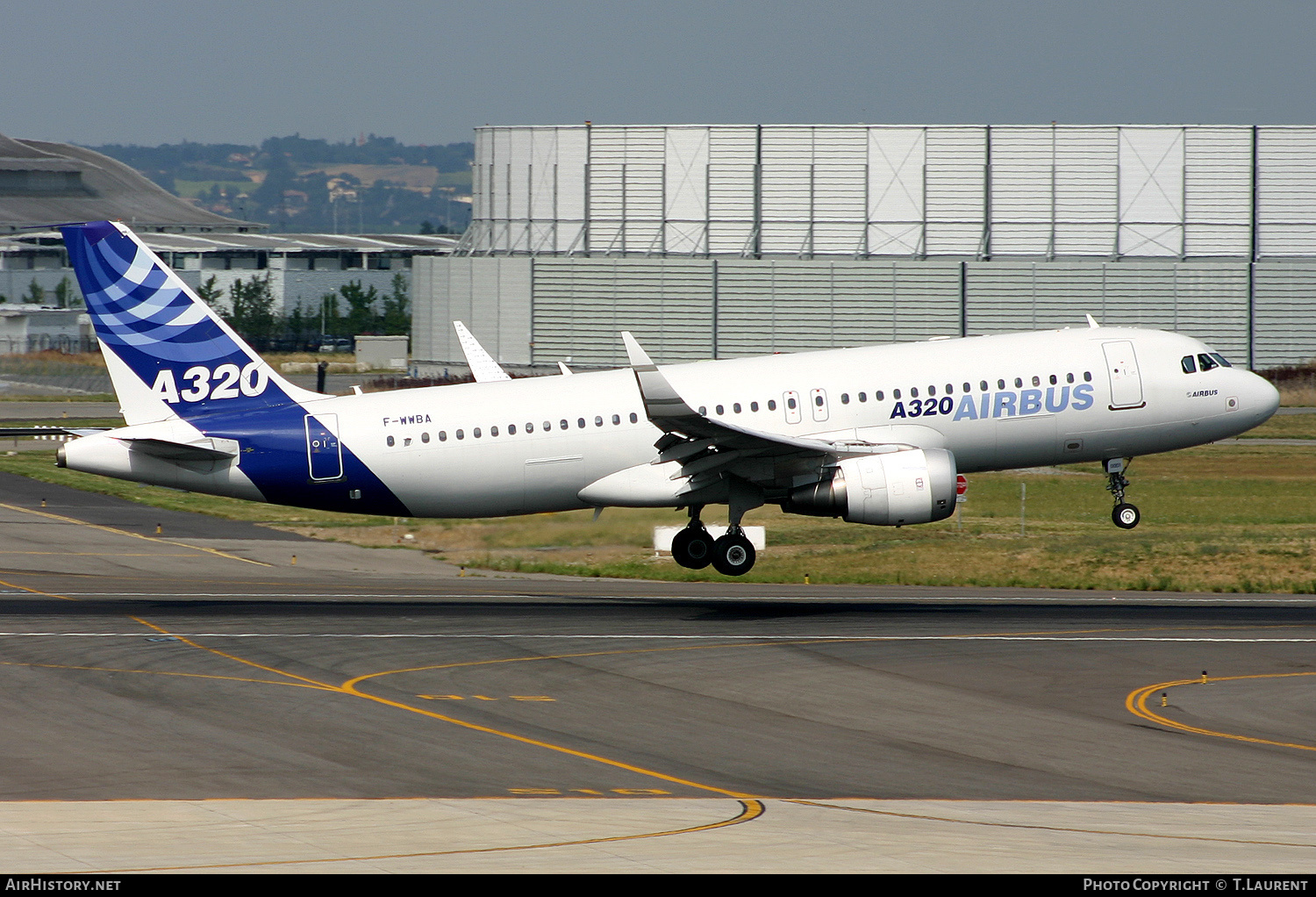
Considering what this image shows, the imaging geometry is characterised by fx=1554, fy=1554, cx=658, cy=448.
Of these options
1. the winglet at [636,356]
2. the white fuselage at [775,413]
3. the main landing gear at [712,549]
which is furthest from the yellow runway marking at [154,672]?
the main landing gear at [712,549]

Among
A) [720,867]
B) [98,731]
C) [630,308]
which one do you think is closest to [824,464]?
[98,731]

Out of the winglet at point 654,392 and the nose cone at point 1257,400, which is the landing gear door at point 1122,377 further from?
the winglet at point 654,392

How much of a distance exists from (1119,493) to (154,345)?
24098mm

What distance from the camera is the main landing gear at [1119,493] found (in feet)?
127

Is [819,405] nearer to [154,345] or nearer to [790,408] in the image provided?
[790,408]

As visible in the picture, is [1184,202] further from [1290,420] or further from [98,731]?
[98,731]

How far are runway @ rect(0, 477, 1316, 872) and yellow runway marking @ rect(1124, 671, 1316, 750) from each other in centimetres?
11

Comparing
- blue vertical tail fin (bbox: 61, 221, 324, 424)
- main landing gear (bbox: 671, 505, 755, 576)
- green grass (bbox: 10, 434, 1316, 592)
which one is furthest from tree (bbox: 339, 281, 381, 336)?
main landing gear (bbox: 671, 505, 755, 576)

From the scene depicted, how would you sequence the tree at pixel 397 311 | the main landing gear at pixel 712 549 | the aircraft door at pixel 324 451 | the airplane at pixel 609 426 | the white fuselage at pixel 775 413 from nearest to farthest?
the airplane at pixel 609 426 → the aircraft door at pixel 324 451 → the white fuselage at pixel 775 413 → the main landing gear at pixel 712 549 → the tree at pixel 397 311

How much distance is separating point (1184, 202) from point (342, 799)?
86.4 metres

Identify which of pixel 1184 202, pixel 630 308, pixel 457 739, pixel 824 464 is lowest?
pixel 457 739

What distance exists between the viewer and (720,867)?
53.0ft

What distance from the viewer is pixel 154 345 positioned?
121 feet

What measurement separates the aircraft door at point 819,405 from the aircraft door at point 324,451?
11377 millimetres
